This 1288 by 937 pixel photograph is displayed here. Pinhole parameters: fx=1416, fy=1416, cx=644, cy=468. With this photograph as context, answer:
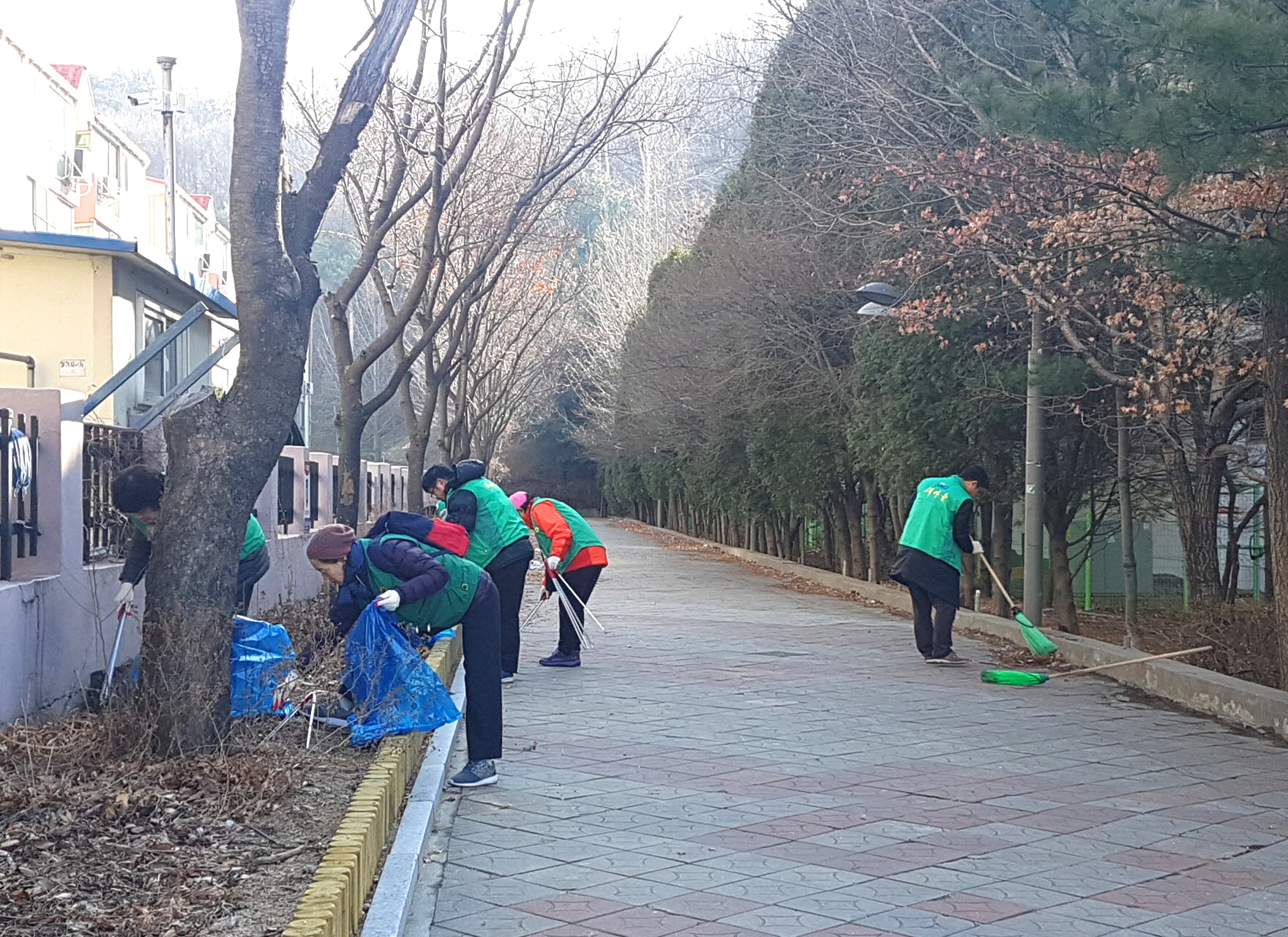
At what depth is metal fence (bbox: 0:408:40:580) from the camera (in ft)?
25.3

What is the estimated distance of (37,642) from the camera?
7.98 metres

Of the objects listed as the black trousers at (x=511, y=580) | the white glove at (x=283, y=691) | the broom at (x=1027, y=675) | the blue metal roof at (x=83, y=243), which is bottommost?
the broom at (x=1027, y=675)

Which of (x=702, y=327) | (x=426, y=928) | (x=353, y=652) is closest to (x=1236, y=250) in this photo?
(x=353, y=652)

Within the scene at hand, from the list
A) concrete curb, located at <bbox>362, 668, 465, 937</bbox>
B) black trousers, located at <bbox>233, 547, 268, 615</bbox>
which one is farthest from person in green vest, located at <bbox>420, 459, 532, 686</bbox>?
concrete curb, located at <bbox>362, 668, 465, 937</bbox>

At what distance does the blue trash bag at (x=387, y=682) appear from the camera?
679 centimetres

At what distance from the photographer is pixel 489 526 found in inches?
414

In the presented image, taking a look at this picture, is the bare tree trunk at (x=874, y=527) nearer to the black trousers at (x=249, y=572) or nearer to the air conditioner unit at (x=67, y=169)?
the black trousers at (x=249, y=572)

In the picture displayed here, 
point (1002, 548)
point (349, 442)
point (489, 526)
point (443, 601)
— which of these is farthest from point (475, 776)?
point (1002, 548)

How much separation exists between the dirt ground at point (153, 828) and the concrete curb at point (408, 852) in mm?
259

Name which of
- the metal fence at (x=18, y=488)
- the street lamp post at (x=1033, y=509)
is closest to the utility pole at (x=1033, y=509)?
the street lamp post at (x=1033, y=509)

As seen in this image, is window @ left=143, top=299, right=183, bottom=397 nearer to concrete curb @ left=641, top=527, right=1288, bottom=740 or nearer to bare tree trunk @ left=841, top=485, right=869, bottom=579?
concrete curb @ left=641, top=527, right=1288, bottom=740

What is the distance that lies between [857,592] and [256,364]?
1582 cm

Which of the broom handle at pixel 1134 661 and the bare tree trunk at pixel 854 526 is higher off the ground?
the bare tree trunk at pixel 854 526

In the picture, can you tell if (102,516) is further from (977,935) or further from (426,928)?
(977,935)
